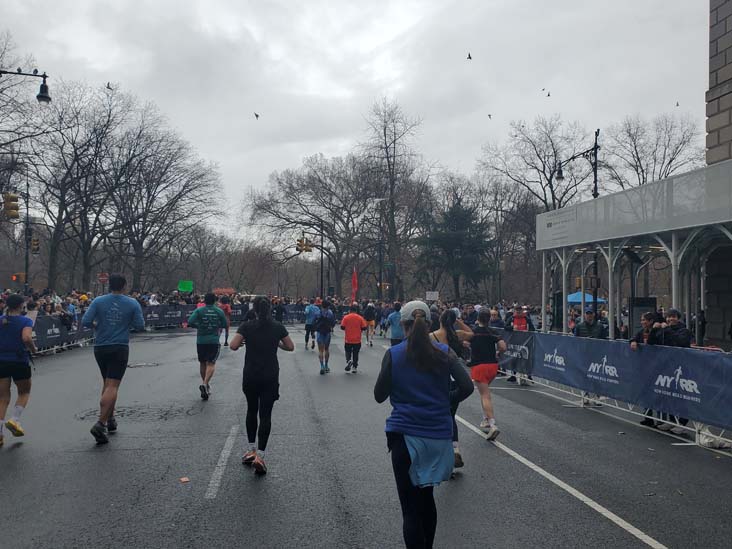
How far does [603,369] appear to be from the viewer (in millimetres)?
11672

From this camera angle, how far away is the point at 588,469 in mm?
7355

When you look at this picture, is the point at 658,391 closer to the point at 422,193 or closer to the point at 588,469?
the point at 588,469

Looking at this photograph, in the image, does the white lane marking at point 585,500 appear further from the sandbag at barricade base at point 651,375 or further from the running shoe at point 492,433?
the sandbag at barricade base at point 651,375

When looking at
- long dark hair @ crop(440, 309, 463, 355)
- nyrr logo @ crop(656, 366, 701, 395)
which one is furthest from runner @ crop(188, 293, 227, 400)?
nyrr logo @ crop(656, 366, 701, 395)

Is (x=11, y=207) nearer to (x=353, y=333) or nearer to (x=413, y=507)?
(x=353, y=333)

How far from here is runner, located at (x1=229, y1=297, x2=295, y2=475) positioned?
683 centimetres

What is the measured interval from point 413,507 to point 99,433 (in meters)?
5.36

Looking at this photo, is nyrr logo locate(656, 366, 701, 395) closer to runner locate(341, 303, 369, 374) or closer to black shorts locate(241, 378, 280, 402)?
black shorts locate(241, 378, 280, 402)

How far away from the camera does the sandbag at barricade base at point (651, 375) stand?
342 inches

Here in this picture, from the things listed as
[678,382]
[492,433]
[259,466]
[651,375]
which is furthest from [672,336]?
[259,466]

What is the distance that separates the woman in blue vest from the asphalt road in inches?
48.6

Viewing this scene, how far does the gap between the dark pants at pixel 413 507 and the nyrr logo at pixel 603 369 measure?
8240 millimetres

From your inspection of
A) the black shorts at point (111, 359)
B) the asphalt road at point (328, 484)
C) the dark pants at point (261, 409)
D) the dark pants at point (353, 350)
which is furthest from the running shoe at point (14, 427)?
the dark pants at point (353, 350)

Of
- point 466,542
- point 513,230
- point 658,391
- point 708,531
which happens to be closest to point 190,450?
point 466,542
